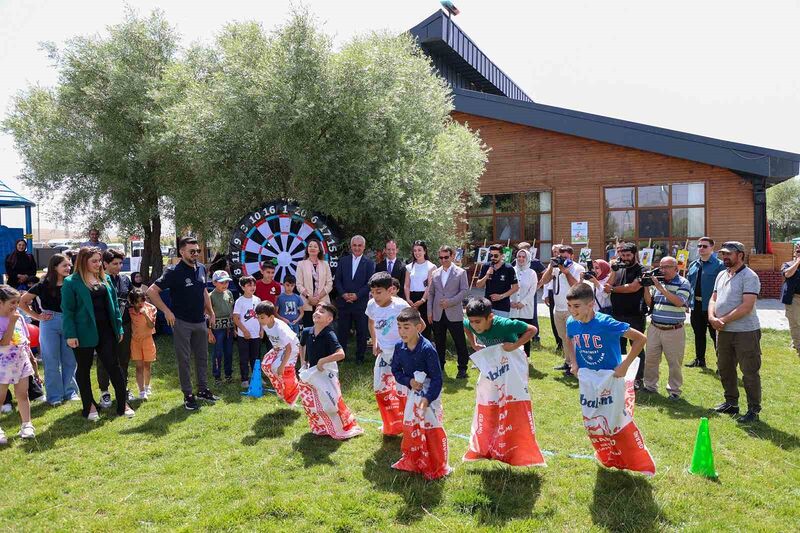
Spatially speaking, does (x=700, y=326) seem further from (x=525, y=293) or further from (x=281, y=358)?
(x=281, y=358)

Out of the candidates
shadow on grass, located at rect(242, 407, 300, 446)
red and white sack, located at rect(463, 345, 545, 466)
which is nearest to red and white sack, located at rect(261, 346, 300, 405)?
shadow on grass, located at rect(242, 407, 300, 446)

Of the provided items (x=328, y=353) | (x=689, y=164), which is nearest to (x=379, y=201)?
(x=328, y=353)

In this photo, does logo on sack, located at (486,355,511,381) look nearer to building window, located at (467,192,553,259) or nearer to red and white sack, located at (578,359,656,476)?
red and white sack, located at (578,359,656,476)

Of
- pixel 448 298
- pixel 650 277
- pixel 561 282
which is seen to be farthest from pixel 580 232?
pixel 650 277

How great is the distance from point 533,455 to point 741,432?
2398 mm

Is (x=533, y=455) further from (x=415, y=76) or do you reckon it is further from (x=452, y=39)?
(x=452, y=39)

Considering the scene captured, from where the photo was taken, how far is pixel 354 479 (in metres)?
4.12

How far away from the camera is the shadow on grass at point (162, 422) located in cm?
533

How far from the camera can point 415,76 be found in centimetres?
1179

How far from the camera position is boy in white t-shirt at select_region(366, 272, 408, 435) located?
4.92m

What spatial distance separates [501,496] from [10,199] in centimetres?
1351

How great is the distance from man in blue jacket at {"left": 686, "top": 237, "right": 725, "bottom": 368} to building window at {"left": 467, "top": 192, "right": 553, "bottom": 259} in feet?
32.2

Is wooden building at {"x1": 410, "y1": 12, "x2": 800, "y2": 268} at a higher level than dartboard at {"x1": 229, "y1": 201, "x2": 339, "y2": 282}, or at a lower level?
higher

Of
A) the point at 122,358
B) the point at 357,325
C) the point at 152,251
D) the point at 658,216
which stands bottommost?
the point at 122,358
